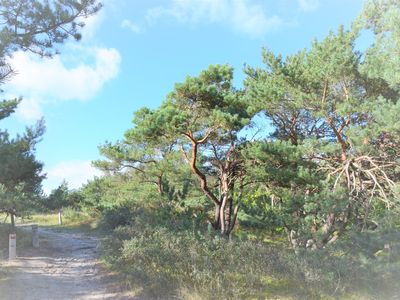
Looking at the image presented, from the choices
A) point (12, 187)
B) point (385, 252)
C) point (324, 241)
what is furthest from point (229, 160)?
point (12, 187)

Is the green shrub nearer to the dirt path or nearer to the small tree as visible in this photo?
the small tree

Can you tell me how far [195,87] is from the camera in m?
13.7

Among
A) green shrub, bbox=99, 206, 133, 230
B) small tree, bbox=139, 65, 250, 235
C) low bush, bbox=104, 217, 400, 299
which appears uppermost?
small tree, bbox=139, 65, 250, 235

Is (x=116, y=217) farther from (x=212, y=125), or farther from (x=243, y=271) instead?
(x=243, y=271)

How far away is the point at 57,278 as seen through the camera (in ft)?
30.9

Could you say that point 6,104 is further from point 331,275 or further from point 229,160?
point 331,275

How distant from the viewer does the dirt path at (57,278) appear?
8031mm

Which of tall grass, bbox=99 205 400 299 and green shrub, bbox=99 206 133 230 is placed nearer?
tall grass, bbox=99 205 400 299

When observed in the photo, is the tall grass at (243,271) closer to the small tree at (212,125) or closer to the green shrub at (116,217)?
the small tree at (212,125)

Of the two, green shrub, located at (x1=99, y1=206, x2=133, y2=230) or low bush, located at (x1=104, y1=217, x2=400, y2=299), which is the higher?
green shrub, located at (x1=99, y1=206, x2=133, y2=230)

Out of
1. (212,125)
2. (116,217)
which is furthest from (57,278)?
(116,217)

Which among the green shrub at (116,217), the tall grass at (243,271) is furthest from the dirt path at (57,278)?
the green shrub at (116,217)

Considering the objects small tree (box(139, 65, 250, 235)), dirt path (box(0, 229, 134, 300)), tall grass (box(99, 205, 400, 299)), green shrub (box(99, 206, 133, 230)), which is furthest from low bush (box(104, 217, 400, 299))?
green shrub (box(99, 206, 133, 230))

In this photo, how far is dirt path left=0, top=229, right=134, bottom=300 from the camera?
803 centimetres
